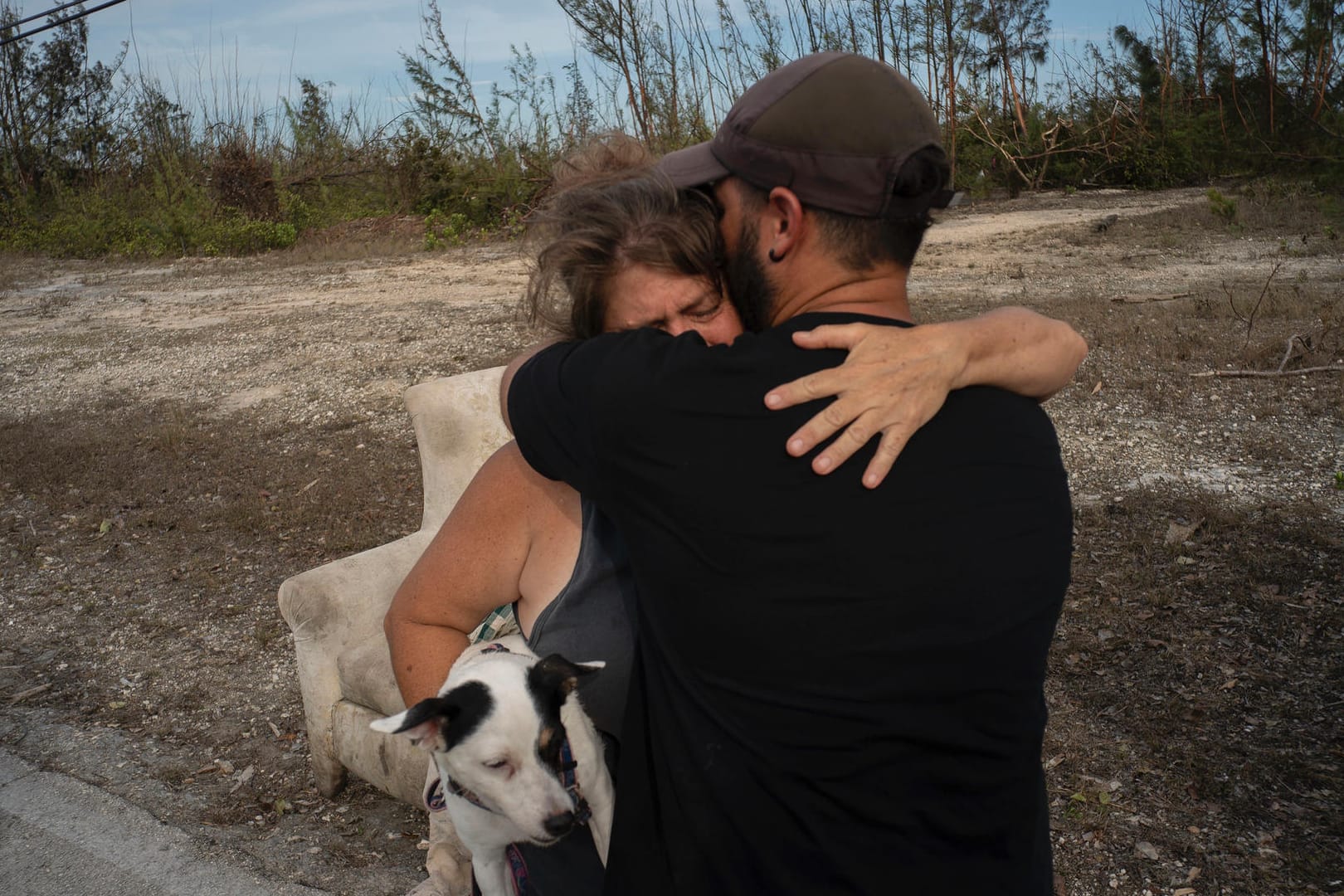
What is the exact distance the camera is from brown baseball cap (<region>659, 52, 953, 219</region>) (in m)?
1.45

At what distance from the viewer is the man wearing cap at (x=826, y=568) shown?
1.29m

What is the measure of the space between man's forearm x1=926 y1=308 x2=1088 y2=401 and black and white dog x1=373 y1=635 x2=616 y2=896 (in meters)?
0.89

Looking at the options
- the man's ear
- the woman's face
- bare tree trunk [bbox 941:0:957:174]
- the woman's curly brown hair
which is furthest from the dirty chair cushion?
bare tree trunk [bbox 941:0:957:174]

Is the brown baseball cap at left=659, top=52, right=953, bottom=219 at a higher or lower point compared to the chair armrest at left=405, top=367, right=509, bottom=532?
higher

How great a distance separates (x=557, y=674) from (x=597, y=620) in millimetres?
133

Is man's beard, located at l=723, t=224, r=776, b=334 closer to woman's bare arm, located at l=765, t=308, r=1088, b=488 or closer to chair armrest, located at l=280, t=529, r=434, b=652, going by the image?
woman's bare arm, located at l=765, t=308, r=1088, b=488

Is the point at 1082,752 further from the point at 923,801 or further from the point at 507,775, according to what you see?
the point at 923,801

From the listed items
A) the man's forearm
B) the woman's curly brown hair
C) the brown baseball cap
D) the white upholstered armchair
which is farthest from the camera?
the white upholstered armchair

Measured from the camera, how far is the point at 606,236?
6.15 ft

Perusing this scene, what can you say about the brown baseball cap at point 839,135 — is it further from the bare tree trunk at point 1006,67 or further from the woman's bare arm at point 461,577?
the bare tree trunk at point 1006,67

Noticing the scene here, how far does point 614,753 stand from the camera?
2.25 meters

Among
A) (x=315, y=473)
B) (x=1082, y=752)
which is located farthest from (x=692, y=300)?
(x=315, y=473)

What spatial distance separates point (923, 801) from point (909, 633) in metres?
0.23

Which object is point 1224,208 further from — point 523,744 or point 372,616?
point 523,744
